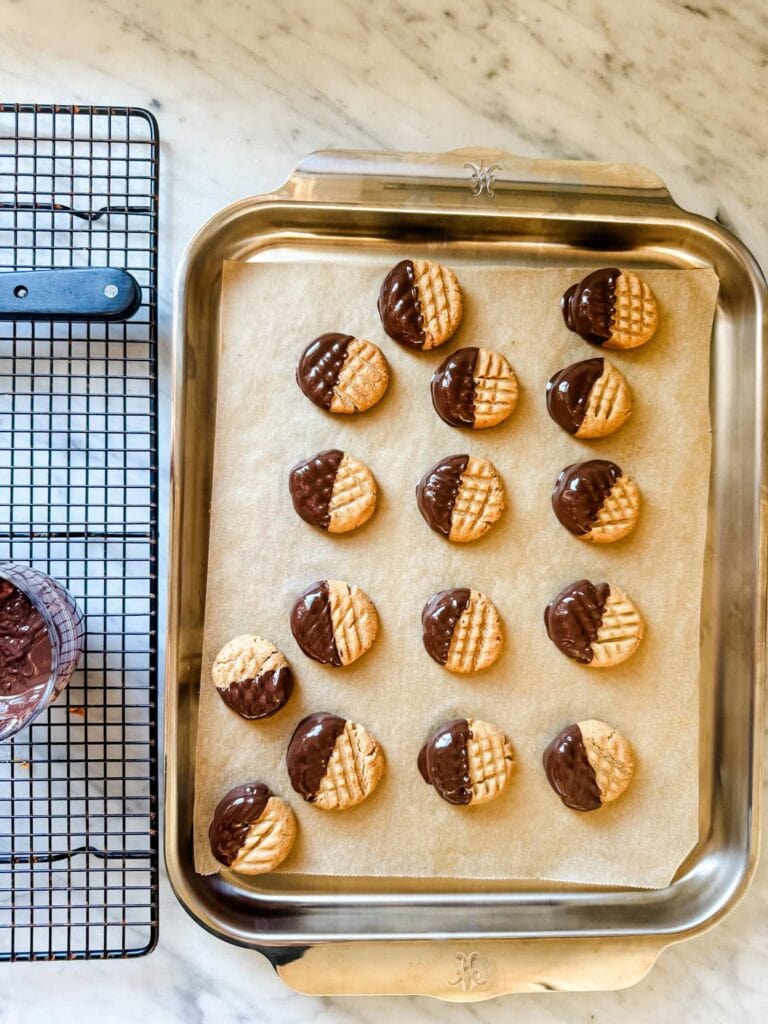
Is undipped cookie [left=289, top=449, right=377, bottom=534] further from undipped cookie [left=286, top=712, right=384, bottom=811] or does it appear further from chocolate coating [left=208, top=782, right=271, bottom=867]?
chocolate coating [left=208, top=782, right=271, bottom=867]

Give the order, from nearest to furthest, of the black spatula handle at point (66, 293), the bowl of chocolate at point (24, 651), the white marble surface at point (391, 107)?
the bowl of chocolate at point (24, 651) → the black spatula handle at point (66, 293) → the white marble surface at point (391, 107)

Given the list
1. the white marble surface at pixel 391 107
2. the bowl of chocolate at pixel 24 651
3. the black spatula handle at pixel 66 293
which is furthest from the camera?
the white marble surface at pixel 391 107

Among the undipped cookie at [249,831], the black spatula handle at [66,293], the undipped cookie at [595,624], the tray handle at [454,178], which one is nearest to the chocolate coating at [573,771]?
the undipped cookie at [595,624]

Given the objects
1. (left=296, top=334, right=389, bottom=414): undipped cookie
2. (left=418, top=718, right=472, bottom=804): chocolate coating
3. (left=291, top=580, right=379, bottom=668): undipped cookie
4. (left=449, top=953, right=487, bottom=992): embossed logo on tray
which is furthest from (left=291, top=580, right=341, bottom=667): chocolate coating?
(left=449, top=953, right=487, bottom=992): embossed logo on tray

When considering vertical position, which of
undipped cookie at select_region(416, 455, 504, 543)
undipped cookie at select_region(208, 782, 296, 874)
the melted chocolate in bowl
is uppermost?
undipped cookie at select_region(416, 455, 504, 543)

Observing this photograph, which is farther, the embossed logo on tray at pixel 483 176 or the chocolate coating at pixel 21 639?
the embossed logo on tray at pixel 483 176

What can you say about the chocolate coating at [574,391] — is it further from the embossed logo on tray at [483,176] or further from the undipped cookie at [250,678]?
the undipped cookie at [250,678]
